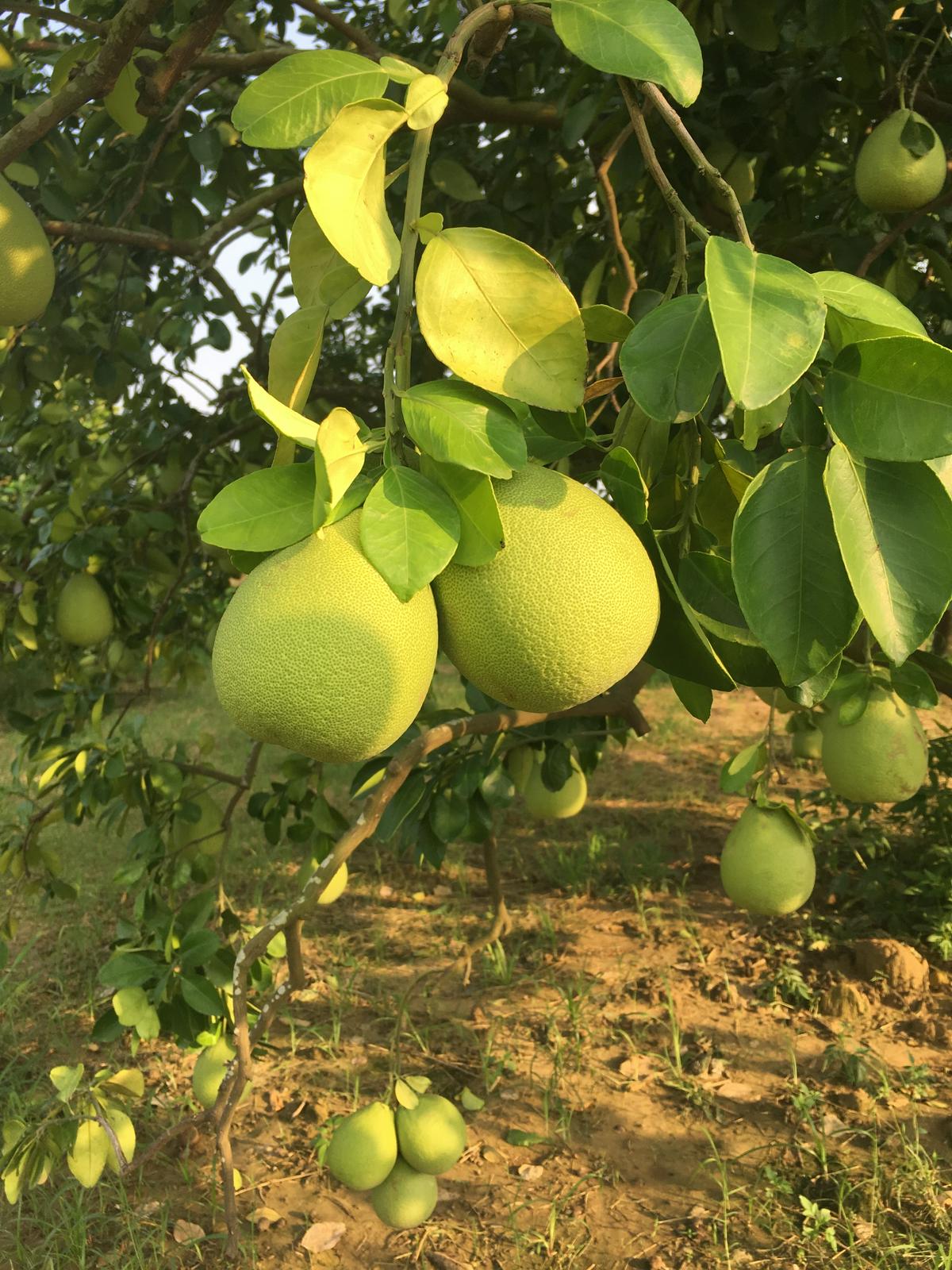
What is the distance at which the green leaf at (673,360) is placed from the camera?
609mm

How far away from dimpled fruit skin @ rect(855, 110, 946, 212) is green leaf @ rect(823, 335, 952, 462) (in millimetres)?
1281

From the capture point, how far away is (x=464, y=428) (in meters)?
0.58

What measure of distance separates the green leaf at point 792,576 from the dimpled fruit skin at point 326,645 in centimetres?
20

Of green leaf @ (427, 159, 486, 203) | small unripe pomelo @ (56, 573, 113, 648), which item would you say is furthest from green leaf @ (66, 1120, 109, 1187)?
green leaf @ (427, 159, 486, 203)

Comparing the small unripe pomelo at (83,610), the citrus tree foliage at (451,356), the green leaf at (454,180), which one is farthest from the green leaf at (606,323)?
the small unripe pomelo at (83,610)

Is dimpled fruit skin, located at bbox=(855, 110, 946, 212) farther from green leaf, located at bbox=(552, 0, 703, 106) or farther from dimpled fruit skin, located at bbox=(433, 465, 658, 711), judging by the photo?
dimpled fruit skin, located at bbox=(433, 465, 658, 711)

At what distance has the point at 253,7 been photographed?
2.43 m

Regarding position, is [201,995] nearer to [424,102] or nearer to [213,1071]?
[213,1071]

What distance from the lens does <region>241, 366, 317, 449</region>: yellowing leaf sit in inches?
21.7

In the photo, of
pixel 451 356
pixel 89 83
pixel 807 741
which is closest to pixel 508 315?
pixel 451 356

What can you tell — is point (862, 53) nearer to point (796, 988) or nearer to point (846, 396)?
point (846, 396)

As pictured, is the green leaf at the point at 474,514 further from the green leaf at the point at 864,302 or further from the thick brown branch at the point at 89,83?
the thick brown branch at the point at 89,83

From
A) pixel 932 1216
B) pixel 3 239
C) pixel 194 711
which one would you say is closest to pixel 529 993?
pixel 932 1216

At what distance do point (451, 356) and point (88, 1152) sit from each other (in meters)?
1.45
